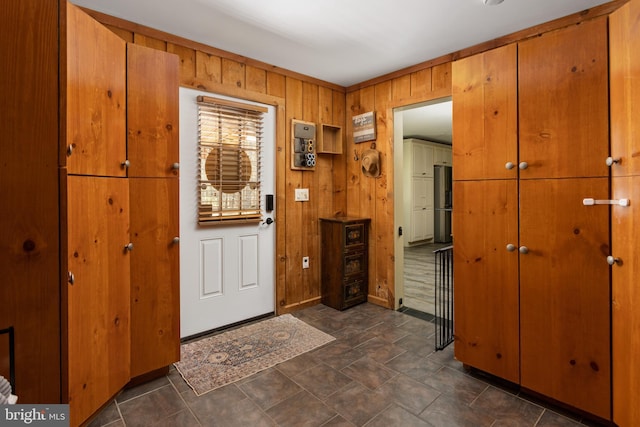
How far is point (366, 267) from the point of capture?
3.66 m

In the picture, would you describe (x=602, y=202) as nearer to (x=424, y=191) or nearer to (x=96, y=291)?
(x=96, y=291)

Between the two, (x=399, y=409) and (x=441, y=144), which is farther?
(x=441, y=144)

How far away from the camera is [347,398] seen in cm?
195

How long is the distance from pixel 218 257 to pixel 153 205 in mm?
972

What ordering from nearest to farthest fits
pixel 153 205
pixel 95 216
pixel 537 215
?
pixel 95 216, pixel 537 215, pixel 153 205

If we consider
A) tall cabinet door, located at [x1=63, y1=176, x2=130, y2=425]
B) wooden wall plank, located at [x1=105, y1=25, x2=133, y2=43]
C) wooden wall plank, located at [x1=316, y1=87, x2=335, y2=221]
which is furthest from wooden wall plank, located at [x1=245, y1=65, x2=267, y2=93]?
tall cabinet door, located at [x1=63, y1=176, x2=130, y2=425]

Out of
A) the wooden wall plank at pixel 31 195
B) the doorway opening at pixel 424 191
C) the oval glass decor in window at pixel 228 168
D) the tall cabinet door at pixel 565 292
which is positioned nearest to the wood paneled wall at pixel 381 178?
the doorway opening at pixel 424 191

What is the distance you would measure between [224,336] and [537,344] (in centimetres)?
233

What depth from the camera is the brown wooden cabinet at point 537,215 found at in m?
1.68

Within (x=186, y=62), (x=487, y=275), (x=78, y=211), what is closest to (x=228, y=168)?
(x=186, y=62)

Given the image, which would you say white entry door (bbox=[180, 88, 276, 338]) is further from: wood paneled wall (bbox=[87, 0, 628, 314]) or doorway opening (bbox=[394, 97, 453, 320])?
doorway opening (bbox=[394, 97, 453, 320])

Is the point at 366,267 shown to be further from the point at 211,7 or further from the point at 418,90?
the point at 211,7

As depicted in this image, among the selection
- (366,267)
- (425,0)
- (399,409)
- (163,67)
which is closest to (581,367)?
(399,409)

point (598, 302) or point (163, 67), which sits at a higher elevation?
point (163, 67)
